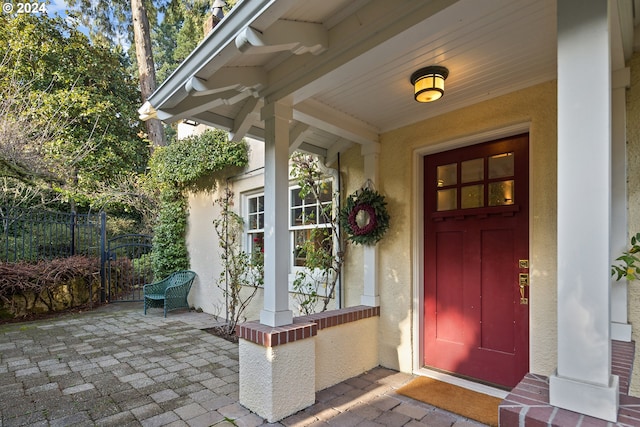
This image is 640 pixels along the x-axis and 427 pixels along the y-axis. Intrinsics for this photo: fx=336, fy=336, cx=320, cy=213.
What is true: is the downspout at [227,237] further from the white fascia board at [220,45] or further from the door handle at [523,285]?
the door handle at [523,285]

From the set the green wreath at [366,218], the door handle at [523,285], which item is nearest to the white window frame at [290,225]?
the green wreath at [366,218]

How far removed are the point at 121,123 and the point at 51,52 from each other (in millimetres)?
2652

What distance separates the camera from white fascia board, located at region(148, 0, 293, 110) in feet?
5.84

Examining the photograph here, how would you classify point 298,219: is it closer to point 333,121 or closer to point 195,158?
point 333,121

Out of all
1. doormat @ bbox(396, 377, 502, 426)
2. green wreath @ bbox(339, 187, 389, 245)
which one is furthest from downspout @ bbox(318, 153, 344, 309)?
doormat @ bbox(396, 377, 502, 426)

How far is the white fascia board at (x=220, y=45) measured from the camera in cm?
178

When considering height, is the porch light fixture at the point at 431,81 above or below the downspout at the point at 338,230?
above

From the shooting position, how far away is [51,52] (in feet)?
32.9

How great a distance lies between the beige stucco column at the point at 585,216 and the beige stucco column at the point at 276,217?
183 centimetres

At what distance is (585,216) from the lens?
1308 millimetres

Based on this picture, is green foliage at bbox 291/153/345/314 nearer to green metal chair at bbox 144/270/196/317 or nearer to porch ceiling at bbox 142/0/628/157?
porch ceiling at bbox 142/0/628/157

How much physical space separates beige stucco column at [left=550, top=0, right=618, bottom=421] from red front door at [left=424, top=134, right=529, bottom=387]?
158cm

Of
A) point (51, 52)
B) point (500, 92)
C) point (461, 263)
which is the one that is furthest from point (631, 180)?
point (51, 52)

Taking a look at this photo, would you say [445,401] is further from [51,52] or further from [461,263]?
[51,52]
